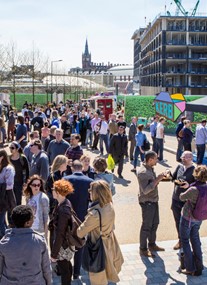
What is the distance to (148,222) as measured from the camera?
21.4 feet

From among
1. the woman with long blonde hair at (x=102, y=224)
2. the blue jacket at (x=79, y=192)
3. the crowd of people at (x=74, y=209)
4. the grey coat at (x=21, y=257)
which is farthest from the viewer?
the blue jacket at (x=79, y=192)

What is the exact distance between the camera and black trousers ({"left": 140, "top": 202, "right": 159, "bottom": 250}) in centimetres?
648

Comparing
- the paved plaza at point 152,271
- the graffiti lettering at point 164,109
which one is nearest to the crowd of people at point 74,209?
the paved plaza at point 152,271

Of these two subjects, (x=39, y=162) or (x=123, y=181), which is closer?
(x=39, y=162)

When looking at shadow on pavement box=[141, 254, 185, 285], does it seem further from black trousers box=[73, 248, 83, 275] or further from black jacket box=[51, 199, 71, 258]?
black jacket box=[51, 199, 71, 258]

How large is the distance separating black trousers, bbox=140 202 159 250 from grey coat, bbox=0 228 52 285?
10.1 ft

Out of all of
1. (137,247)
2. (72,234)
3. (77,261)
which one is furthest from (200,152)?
(72,234)

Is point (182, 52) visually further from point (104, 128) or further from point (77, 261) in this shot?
point (77, 261)

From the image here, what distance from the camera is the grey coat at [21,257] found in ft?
11.6

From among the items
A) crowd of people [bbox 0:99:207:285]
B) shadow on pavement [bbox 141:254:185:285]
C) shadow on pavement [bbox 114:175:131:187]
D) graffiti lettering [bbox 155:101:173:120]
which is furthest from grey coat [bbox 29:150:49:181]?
graffiti lettering [bbox 155:101:173:120]

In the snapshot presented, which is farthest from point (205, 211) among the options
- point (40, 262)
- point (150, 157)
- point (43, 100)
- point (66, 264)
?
point (43, 100)

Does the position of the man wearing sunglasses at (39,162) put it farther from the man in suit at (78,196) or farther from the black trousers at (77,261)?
the black trousers at (77,261)

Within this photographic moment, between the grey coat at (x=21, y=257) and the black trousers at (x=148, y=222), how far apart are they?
3.07 meters

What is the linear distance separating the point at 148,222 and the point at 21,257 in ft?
11.0
